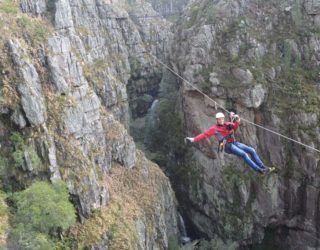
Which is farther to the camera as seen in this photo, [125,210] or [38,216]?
[125,210]

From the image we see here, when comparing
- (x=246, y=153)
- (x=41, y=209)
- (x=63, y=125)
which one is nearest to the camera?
(x=246, y=153)

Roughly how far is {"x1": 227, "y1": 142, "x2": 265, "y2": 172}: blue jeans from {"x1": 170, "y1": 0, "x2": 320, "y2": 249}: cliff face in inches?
613

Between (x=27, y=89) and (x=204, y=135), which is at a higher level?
(x=27, y=89)

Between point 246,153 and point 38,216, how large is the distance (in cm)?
1086

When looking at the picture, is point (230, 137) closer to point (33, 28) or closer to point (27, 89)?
point (27, 89)

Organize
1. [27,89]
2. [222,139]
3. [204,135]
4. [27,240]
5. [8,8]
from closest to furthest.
→ [204,135] < [222,139] < [27,240] < [27,89] < [8,8]

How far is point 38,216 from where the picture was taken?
22.0m

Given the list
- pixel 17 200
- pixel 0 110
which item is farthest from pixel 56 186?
pixel 0 110

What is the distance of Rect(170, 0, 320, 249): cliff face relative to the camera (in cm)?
3344

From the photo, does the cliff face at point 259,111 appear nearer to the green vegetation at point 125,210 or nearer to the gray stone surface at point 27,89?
the green vegetation at point 125,210

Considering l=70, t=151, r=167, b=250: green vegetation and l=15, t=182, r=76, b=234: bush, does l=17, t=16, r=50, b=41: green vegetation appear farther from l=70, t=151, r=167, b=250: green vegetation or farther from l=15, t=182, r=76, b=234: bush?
l=70, t=151, r=167, b=250: green vegetation

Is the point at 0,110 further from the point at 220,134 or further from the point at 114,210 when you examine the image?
the point at 220,134

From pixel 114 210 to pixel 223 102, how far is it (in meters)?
13.1

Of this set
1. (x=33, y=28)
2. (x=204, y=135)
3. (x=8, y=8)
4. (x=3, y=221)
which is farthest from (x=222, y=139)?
(x=8, y=8)
